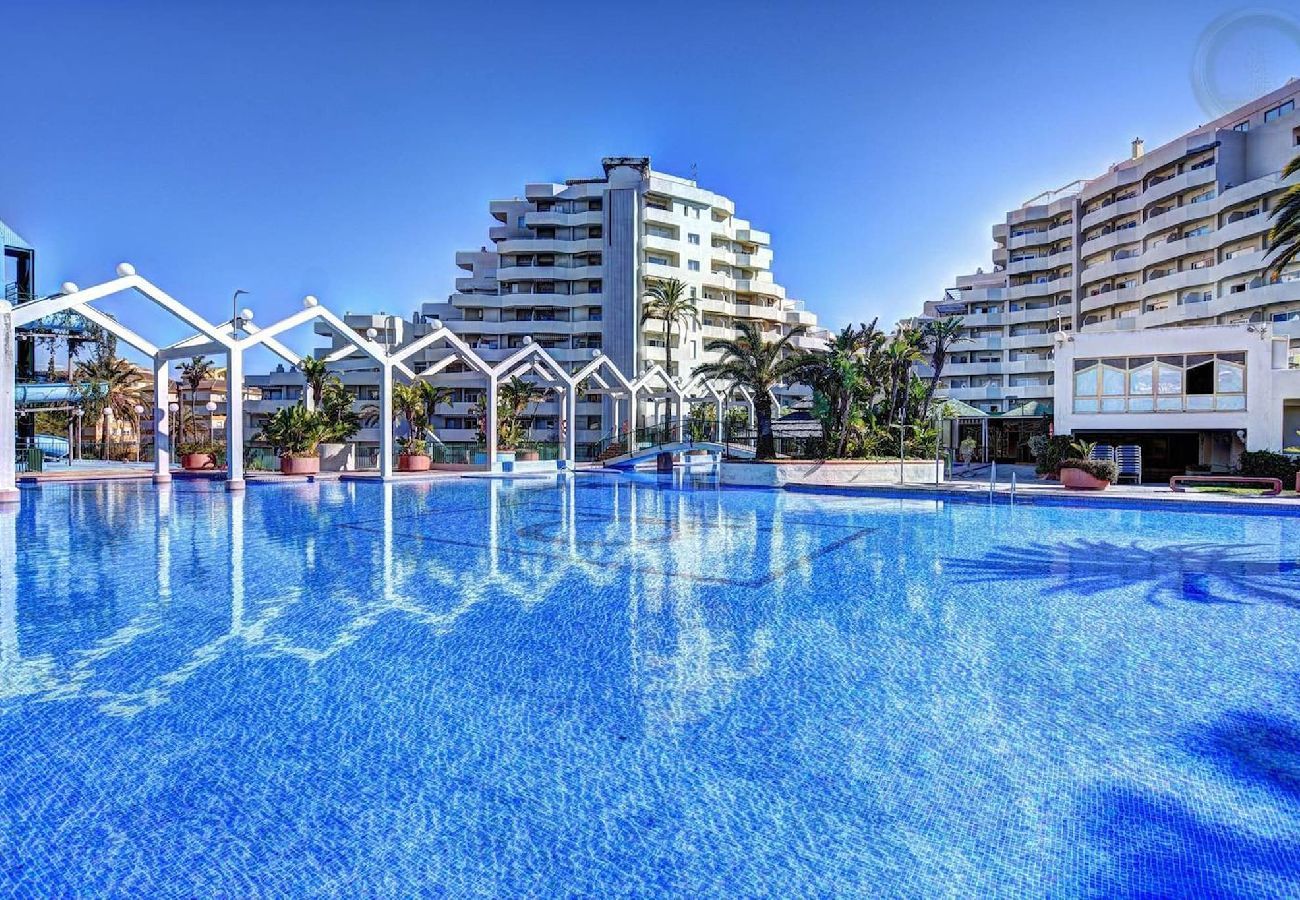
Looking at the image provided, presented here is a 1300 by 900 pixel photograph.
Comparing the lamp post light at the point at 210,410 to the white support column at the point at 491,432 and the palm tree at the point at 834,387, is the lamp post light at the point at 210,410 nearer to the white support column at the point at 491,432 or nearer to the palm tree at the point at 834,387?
the white support column at the point at 491,432

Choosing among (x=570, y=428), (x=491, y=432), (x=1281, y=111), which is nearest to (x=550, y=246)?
(x=570, y=428)

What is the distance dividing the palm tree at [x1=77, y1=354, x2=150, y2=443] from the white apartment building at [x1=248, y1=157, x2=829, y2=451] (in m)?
8.27

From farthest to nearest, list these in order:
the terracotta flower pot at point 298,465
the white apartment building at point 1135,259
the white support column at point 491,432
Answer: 1. the white apartment building at point 1135,259
2. the white support column at point 491,432
3. the terracotta flower pot at point 298,465

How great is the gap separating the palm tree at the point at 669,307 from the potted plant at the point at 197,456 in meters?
27.8

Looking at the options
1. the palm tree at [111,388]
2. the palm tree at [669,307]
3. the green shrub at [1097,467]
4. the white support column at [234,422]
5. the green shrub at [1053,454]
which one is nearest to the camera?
the green shrub at [1097,467]

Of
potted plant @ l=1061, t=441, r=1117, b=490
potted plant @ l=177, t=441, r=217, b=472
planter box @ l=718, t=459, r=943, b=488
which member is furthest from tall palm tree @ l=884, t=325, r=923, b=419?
potted plant @ l=177, t=441, r=217, b=472

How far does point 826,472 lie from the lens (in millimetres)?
24266

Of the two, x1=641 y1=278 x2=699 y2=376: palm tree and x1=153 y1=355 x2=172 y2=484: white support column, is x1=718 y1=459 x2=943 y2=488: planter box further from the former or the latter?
x1=641 y1=278 x2=699 y2=376: palm tree

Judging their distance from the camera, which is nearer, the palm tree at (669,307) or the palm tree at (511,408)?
the palm tree at (511,408)

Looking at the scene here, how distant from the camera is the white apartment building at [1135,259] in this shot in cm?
4097

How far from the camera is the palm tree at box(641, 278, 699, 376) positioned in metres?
50.0

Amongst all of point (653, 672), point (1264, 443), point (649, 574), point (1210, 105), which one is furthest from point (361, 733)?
point (1210, 105)

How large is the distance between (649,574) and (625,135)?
5831 centimetres

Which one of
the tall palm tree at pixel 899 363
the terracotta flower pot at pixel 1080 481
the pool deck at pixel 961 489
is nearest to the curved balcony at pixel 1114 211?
the tall palm tree at pixel 899 363
